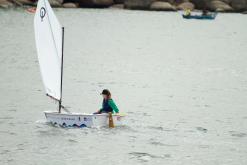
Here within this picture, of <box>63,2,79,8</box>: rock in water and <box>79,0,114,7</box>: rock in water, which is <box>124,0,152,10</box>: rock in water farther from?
<box>63,2,79,8</box>: rock in water

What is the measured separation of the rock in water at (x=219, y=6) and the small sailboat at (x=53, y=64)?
98673mm

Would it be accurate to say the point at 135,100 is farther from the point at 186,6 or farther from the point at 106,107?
the point at 186,6

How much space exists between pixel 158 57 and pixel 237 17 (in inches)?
2484

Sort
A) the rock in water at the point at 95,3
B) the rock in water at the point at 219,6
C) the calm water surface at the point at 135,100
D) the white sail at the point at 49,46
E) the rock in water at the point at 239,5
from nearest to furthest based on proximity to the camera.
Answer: the calm water surface at the point at 135,100 < the white sail at the point at 49,46 < the rock in water at the point at 95,3 < the rock in water at the point at 219,6 < the rock in water at the point at 239,5

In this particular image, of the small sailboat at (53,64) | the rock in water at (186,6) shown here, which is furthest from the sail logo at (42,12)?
the rock in water at (186,6)

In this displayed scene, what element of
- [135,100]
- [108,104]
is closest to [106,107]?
[108,104]

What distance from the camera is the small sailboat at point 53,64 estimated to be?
28812 millimetres

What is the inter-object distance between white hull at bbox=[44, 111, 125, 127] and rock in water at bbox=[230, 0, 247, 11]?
103 metres

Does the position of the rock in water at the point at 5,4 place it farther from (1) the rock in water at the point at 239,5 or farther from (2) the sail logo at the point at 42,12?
(2) the sail logo at the point at 42,12

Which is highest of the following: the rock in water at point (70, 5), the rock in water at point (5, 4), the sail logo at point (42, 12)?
the rock in water at point (70, 5)

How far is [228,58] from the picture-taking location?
229 ft

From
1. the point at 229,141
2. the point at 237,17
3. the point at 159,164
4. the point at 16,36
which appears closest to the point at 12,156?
the point at 159,164

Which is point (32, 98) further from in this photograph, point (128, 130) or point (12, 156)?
point (12, 156)

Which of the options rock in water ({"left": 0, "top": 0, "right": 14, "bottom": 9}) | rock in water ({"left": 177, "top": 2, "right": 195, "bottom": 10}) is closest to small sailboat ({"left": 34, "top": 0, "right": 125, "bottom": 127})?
rock in water ({"left": 0, "top": 0, "right": 14, "bottom": 9})
